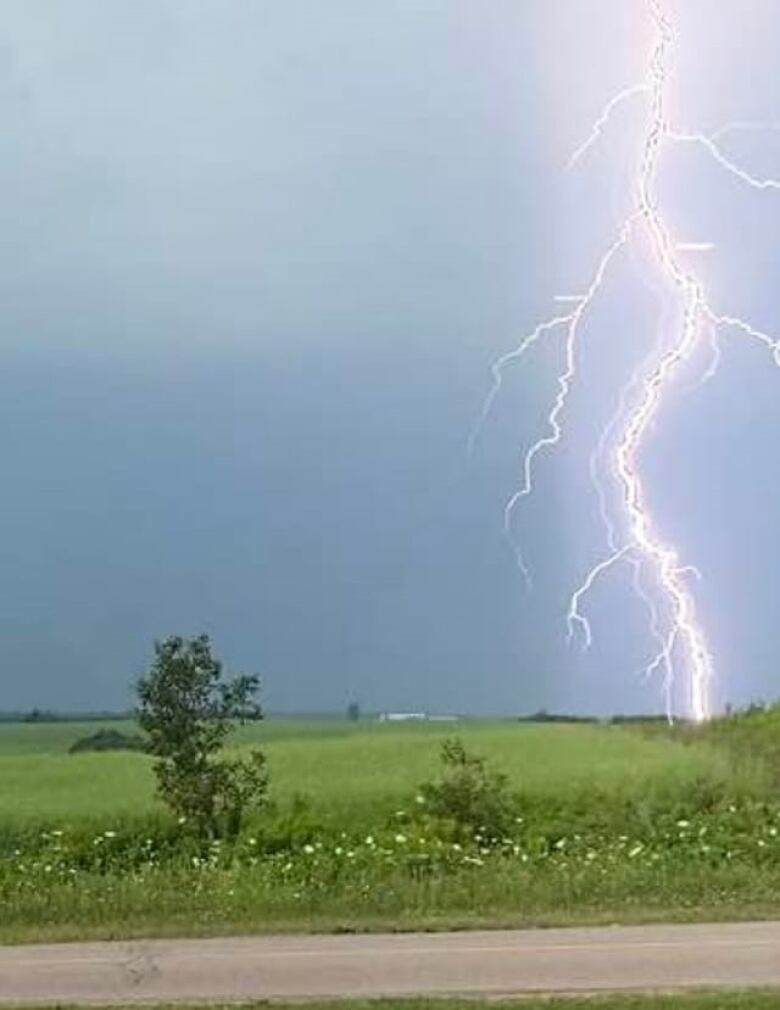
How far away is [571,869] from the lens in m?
13.5

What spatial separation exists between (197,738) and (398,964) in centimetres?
615

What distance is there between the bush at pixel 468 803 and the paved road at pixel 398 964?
424 centimetres

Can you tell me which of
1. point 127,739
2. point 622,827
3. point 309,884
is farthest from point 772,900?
point 127,739

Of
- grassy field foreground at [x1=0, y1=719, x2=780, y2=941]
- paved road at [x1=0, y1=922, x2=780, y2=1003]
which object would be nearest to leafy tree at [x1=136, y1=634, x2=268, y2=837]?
grassy field foreground at [x1=0, y1=719, x2=780, y2=941]

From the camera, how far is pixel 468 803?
1572 centimetres

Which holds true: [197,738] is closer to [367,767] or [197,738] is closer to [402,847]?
[402,847]

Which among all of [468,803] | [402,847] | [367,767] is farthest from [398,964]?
[367,767]

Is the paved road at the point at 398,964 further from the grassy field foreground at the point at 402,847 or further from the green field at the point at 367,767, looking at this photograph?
the green field at the point at 367,767

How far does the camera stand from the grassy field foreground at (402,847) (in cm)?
1238

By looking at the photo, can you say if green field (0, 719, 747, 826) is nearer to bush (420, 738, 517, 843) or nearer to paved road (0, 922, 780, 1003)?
bush (420, 738, 517, 843)

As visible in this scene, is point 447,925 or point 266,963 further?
point 447,925

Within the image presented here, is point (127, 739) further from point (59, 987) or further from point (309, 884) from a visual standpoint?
point (59, 987)

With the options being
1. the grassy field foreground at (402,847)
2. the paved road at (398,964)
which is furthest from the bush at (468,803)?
the paved road at (398,964)

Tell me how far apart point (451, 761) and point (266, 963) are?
6.32m
